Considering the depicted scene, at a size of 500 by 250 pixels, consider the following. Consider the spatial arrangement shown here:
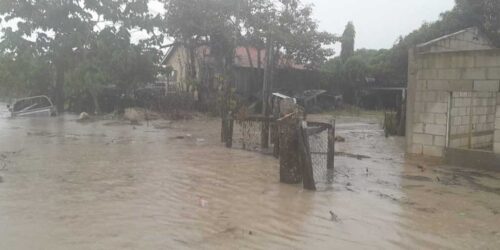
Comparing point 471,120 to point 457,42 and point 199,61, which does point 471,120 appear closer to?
point 457,42

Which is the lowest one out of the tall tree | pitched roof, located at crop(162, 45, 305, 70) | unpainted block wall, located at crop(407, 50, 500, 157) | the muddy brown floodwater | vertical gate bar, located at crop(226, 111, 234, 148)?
the muddy brown floodwater

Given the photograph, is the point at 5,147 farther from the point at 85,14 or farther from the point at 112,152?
the point at 85,14

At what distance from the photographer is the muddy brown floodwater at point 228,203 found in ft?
16.4

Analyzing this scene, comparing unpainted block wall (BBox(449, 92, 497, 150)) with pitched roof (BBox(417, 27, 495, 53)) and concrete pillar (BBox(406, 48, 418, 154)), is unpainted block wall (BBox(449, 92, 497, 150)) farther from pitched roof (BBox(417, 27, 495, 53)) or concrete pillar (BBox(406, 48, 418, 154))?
pitched roof (BBox(417, 27, 495, 53))

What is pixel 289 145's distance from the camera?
24.9ft

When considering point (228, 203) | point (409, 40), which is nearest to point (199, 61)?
point (409, 40)

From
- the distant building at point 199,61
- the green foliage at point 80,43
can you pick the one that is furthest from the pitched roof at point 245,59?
the green foliage at point 80,43

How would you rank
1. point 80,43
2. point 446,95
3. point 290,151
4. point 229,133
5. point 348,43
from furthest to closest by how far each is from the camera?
point 348,43
point 80,43
point 229,133
point 446,95
point 290,151

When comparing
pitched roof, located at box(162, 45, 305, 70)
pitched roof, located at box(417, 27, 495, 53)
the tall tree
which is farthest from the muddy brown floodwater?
the tall tree

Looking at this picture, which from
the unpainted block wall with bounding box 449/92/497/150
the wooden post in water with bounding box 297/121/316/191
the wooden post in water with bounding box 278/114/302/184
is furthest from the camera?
the unpainted block wall with bounding box 449/92/497/150

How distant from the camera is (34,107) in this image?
2470 cm

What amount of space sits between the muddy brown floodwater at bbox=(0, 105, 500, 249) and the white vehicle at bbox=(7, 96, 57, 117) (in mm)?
13412

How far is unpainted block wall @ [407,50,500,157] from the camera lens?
9.46m

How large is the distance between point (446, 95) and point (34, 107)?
21360 millimetres
